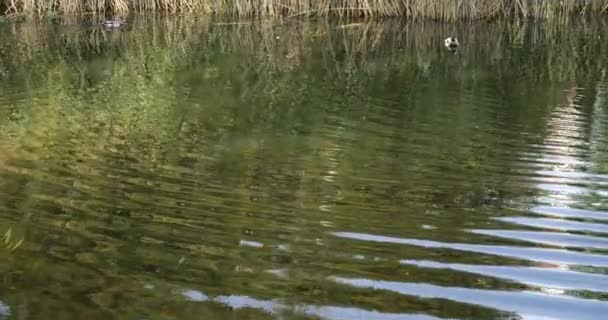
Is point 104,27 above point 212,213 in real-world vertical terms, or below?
above

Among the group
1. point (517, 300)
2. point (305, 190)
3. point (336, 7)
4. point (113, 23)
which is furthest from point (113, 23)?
point (517, 300)

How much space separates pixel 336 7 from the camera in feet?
52.0

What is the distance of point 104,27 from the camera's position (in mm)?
14789

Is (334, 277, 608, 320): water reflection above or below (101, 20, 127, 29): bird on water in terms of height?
below

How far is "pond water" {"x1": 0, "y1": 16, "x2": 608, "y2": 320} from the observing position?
3453mm

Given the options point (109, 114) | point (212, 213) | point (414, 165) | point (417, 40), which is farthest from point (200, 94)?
point (417, 40)

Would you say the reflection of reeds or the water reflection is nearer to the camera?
the water reflection

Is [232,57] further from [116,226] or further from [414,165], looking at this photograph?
[116,226]

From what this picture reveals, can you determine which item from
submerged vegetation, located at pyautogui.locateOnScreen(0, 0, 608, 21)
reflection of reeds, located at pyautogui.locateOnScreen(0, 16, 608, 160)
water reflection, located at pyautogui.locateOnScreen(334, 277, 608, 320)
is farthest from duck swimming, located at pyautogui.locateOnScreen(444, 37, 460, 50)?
water reflection, located at pyautogui.locateOnScreen(334, 277, 608, 320)

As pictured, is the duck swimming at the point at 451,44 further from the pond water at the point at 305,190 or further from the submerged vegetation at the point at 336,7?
the submerged vegetation at the point at 336,7

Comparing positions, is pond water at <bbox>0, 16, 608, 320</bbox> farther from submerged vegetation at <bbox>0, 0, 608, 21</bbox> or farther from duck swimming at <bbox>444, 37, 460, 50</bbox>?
submerged vegetation at <bbox>0, 0, 608, 21</bbox>

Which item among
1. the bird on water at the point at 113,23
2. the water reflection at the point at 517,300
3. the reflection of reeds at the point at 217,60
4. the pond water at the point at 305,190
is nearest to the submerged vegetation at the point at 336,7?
the reflection of reeds at the point at 217,60

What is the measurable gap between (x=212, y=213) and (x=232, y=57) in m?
7.07

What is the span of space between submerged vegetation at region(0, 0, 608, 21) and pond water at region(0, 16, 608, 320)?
462 cm
